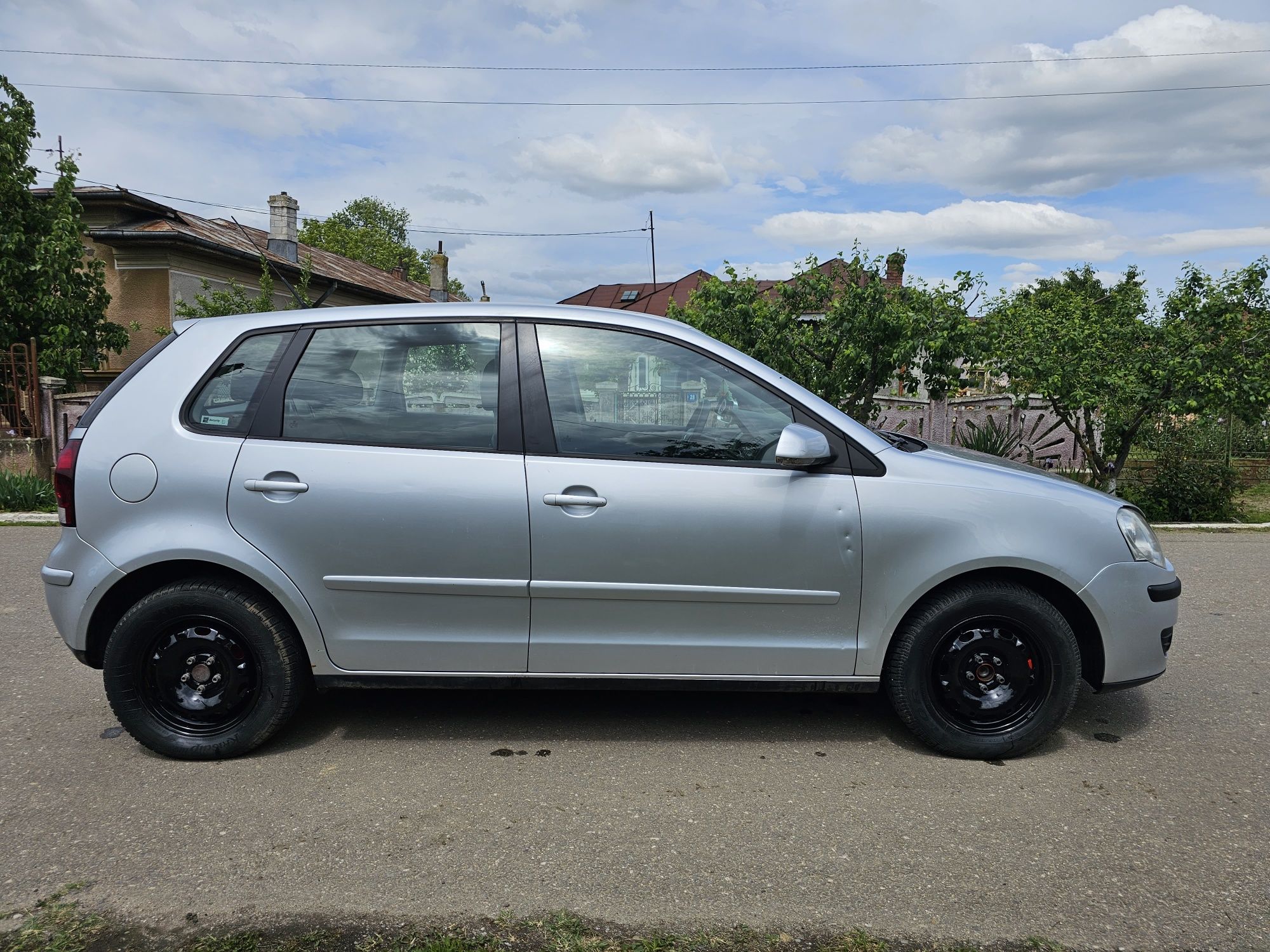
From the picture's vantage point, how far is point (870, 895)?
280cm

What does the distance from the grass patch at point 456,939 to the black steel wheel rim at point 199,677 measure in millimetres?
1119

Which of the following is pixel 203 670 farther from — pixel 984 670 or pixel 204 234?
pixel 204 234

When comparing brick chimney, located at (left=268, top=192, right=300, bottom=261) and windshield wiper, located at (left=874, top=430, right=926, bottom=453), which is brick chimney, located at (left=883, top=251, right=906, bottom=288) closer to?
windshield wiper, located at (left=874, top=430, right=926, bottom=453)

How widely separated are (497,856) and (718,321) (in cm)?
938

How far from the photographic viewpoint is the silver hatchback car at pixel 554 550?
362cm

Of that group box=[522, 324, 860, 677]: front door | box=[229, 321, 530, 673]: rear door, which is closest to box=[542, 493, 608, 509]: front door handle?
box=[522, 324, 860, 677]: front door

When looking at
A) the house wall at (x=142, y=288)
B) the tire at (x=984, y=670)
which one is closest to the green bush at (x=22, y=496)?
the house wall at (x=142, y=288)

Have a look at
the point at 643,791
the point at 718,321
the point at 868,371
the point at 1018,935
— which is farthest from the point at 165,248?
the point at 1018,935

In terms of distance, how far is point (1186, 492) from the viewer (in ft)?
36.5

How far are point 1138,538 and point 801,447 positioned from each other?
57.7 inches

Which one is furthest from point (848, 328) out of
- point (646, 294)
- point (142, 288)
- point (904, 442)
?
point (646, 294)

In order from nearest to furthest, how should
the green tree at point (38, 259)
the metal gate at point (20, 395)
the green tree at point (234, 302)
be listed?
the metal gate at point (20, 395) → the green tree at point (38, 259) → the green tree at point (234, 302)

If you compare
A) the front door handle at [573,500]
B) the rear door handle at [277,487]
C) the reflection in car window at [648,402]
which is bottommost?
the front door handle at [573,500]

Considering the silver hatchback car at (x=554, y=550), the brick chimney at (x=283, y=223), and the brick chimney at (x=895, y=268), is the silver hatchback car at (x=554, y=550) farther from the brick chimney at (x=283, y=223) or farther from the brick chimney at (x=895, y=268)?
the brick chimney at (x=283, y=223)
